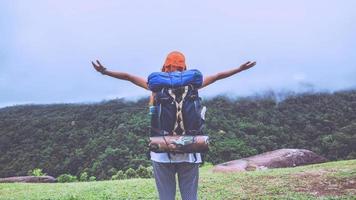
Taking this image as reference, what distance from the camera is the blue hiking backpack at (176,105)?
4914mm

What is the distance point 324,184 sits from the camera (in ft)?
36.2

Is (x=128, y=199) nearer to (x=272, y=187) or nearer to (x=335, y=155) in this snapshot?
(x=272, y=187)

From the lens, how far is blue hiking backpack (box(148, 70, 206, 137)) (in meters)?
4.91

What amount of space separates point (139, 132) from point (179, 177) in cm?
3722

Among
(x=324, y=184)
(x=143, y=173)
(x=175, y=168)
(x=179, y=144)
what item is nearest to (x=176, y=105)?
(x=179, y=144)

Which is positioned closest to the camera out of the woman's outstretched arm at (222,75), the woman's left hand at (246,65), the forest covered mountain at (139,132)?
the woman's outstretched arm at (222,75)

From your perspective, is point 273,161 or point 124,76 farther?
point 273,161

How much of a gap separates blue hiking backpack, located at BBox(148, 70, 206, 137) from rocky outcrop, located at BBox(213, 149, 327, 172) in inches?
519

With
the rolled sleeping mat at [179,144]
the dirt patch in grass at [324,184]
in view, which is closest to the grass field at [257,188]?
the dirt patch in grass at [324,184]

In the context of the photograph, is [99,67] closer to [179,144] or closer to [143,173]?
[179,144]

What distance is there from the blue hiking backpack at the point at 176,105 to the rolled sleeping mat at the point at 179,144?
48mm

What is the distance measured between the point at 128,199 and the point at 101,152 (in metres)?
27.2

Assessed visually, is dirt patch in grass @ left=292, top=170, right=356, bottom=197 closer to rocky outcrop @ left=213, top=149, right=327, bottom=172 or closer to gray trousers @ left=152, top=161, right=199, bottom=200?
gray trousers @ left=152, top=161, right=199, bottom=200

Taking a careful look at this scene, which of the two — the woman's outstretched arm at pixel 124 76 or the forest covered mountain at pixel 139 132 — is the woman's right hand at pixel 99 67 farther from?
the forest covered mountain at pixel 139 132
